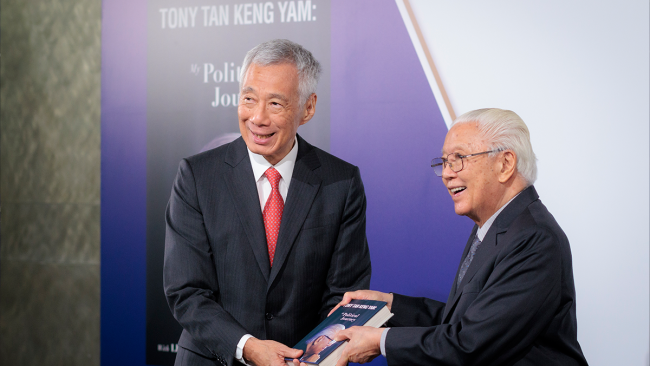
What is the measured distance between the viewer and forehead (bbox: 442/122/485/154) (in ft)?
5.90

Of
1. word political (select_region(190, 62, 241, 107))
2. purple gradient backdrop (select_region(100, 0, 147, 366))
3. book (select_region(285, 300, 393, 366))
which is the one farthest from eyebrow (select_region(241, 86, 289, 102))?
purple gradient backdrop (select_region(100, 0, 147, 366))

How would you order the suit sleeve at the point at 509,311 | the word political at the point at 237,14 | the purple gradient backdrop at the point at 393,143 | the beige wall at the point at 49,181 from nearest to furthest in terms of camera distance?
the suit sleeve at the point at 509,311
the purple gradient backdrop at the point at 393,143
the word political at the point at 237,14
the beige wall at the point at 49,181

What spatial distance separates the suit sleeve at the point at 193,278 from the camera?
1.81 metres

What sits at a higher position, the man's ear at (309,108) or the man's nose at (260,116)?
the man's ear at (309,108)

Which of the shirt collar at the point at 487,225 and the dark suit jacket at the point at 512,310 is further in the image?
the shirt collar at the point at 487,225

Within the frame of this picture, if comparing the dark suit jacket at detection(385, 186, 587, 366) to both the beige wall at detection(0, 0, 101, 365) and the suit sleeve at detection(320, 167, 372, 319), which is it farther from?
the beige wall at detection(0, 0, 101, 365)

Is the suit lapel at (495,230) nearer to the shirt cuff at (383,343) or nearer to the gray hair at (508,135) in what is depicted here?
the gray hair at (508,135)

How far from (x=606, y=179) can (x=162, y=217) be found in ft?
9.01

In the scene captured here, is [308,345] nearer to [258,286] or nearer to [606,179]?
[258,286]

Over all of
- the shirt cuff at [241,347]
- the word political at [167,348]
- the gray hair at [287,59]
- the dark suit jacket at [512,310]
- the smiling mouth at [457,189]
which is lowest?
the word political at [167,348]

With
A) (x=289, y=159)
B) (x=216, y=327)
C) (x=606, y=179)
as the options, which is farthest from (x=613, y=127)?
(x=216, y=327)

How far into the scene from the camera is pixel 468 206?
1836 mm

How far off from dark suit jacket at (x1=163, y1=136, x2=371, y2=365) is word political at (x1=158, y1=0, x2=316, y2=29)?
1.65 meters

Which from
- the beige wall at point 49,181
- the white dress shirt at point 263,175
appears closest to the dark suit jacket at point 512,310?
the white dress shirt at point 263,175
